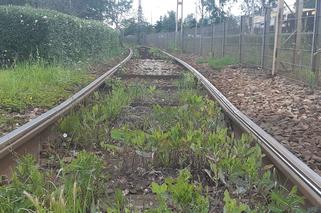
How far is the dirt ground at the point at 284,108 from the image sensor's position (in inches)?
169

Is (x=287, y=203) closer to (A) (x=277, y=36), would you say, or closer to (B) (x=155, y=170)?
(B) (x=155, y=170)

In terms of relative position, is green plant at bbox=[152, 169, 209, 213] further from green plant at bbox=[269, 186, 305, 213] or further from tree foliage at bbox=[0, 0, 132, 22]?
tree foliage at bbox=[0, 0, 132, 22]

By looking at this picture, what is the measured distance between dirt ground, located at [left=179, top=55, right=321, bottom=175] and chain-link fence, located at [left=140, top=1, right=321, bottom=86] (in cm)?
38

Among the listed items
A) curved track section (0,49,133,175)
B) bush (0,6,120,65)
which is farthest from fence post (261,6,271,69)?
curved track section (0,49,133,175)

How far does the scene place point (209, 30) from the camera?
2361 centimetres

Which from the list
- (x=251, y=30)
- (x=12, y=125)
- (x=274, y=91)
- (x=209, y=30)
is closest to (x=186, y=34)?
(x=209, y=30)

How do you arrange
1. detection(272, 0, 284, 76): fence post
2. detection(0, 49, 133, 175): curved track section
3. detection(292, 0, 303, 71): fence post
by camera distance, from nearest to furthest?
detection(0, 49, 133, 175): curved track section → detection(292, 0, 303, 71): fence post → detection(272, 0, 284, 76): fence post

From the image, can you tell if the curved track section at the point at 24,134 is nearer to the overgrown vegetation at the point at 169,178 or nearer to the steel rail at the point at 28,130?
the steel rail at the point at 28,130

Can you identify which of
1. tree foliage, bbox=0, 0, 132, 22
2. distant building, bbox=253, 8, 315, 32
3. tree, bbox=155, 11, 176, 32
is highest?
tree foliage, bbox=0, 0, 132, 22

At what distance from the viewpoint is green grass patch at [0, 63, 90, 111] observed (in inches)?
230

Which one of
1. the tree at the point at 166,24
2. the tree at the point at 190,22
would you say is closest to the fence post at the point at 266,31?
the tree at the point at 190,22

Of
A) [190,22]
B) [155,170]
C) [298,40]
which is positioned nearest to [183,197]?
[155,170]

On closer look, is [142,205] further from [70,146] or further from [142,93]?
[142,93]

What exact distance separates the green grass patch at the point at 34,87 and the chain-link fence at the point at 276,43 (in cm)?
436
